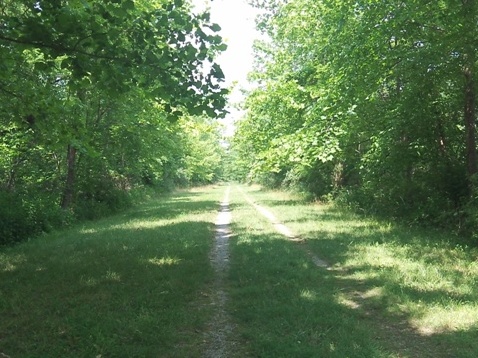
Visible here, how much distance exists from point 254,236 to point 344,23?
23.8ft

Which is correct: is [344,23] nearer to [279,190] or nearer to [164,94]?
[164,94]

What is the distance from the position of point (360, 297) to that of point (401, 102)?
870cm

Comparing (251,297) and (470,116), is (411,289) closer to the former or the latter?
(251,297)

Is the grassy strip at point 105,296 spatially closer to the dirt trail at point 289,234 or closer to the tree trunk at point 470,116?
the dirt trail at point 289,234

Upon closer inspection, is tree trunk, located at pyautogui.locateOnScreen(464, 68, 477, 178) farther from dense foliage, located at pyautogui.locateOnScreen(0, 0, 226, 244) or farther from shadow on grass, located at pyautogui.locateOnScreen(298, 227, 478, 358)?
dense foliage, located at pyautogui.locateOnScreen(0, 0, 226, 244)

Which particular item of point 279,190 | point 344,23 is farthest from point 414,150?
point 279,190

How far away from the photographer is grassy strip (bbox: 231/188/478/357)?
17.1 ft

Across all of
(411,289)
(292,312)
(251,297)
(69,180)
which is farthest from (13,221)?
(411,289)

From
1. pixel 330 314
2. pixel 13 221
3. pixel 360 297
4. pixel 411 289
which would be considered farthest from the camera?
pixel 13 221

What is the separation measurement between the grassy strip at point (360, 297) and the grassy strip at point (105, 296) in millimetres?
924

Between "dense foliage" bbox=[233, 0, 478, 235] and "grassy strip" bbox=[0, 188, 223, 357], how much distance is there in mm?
5932

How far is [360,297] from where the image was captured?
7.16 m

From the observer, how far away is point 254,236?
43.2 ft

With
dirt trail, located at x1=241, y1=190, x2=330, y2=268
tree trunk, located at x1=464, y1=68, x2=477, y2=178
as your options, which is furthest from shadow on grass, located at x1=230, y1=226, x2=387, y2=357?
tree trunk, located at x1=464, y1=68, x2=477, y2=178
